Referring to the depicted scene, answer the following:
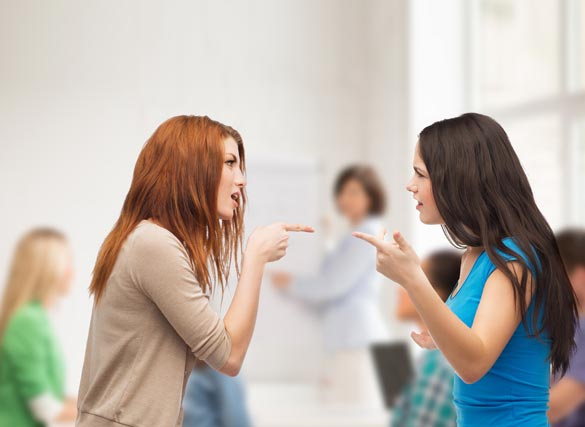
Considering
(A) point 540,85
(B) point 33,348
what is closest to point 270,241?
(B) point 33,348

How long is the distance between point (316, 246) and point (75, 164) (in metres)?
1.52

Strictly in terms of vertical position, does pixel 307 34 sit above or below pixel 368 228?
above

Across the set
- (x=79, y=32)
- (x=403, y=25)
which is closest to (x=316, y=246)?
(x=403, y=25)

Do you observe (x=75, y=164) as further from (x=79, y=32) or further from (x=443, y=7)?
(x=443, y=7)

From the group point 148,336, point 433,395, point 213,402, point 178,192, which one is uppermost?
point 178,192

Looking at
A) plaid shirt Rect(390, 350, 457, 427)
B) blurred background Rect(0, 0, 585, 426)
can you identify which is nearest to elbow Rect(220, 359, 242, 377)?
plaid shirt Rect(390, 350, 457, 427)

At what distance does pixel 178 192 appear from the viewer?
1.44 metres

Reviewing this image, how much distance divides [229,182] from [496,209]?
1.46 feet

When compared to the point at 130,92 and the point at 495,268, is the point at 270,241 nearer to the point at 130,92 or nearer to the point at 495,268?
the point at 495,268

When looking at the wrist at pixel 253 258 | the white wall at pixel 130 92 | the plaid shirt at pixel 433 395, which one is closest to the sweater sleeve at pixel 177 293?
the wrist at pixel 253 258

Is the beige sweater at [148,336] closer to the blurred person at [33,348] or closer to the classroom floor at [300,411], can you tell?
the blurred person at [33,348]

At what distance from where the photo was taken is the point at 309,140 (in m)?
5.71

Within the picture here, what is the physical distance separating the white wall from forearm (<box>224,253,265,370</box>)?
3686 millimetres

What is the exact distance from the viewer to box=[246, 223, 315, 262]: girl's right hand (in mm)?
1489
